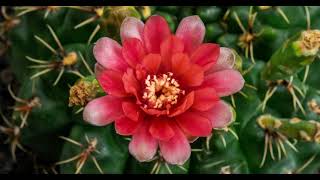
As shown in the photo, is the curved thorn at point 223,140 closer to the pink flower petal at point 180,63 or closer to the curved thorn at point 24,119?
the pink flower petal at point 180,63

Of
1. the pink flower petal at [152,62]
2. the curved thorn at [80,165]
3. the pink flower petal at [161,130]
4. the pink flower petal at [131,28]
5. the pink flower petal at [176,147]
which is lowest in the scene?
the curved thorn at [80,165]

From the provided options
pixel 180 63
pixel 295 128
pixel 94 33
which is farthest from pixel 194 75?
pixel 94 33

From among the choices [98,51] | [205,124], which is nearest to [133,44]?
[98,51]

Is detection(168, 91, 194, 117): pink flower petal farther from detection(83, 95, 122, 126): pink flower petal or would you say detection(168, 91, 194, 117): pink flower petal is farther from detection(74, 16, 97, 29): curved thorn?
detection(74, 16, 97, 29): curved thorn

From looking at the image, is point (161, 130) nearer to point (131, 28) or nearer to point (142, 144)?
point (142, 144)

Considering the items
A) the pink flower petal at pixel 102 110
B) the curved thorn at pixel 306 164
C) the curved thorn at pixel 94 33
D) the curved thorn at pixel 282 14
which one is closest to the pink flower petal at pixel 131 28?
the pink flower petal at pixel 102 110

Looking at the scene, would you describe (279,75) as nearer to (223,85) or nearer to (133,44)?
(223,85)
